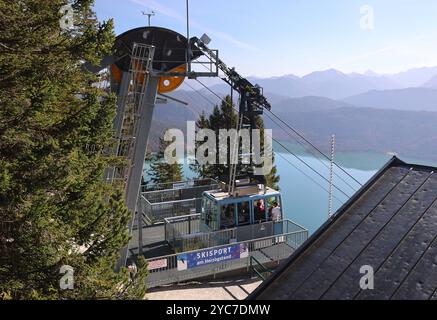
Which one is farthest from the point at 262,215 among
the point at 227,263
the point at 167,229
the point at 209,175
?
the point at 209,175

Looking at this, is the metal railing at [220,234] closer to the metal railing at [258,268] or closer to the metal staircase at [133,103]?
the metal railing at [258,268]

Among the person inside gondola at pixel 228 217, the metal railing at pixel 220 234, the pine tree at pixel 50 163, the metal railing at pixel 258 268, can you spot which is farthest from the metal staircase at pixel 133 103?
the metal railing at pixel 258 268

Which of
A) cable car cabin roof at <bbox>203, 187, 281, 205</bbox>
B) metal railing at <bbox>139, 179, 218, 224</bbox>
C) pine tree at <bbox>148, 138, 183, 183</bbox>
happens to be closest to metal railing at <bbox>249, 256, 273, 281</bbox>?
cable car cabin roof at <bbox>203, 187, 281, 205</bbox>

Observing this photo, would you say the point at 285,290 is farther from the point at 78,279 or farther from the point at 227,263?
the point at 227,263

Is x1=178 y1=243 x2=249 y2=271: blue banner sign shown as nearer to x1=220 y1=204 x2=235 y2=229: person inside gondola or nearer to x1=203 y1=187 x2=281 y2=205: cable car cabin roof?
x1=220 y1=204 x2=235 y2=229: person inside gondola

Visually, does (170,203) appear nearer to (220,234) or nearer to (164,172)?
(220,234)

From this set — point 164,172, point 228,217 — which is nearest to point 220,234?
point 228,217

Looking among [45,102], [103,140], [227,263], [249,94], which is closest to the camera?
[45,102]
